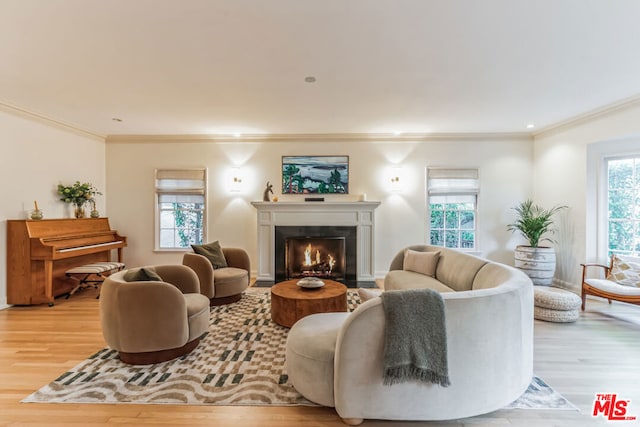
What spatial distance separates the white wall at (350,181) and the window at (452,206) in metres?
0.15

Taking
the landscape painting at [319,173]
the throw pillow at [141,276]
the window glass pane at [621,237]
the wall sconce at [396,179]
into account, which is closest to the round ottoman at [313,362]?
the throw pillow at [141,276]

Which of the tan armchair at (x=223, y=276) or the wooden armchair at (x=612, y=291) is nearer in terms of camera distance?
the wooden armchair at (x=612, y=291)

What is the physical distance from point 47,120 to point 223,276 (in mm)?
3613

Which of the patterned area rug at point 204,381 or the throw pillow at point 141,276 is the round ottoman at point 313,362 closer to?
the patterned area rug at point 204,381

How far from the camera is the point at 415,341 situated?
1.61 m

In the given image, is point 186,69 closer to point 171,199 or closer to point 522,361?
point 171,199

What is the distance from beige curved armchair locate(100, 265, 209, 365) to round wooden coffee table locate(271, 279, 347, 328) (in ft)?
3.14

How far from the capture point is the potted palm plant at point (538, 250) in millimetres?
4465

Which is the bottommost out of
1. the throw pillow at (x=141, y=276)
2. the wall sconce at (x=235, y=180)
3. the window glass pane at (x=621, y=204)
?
the throw pillow at (x=141, y=276)

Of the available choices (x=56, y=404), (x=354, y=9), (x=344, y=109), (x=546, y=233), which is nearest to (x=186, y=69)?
(x=354, y=9)

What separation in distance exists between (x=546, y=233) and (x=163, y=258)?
691cm

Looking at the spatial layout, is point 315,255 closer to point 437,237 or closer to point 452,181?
point 437,237

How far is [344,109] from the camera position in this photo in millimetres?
3967

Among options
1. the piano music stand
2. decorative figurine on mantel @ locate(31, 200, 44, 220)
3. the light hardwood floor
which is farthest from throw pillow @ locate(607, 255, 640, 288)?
decorative figurine on mantel @ locate(31, 200, 44, 220)
